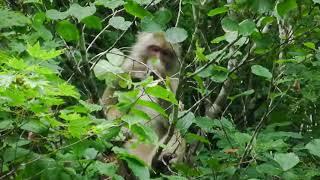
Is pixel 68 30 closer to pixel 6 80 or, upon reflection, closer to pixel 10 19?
pixel 10 19

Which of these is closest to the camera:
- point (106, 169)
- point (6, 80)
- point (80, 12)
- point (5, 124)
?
point (6, 80)

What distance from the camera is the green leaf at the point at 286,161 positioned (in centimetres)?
270

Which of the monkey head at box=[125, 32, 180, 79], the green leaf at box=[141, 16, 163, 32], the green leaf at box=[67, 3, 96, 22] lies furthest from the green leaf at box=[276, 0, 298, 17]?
the monkey head at box=[125, 32, 180, 79]

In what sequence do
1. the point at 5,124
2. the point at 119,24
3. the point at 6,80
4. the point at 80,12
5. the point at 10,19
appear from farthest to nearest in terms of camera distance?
the point at 119,24, the point at 10,19, the point at 80,12, the point at 5,124, the point at 6,80

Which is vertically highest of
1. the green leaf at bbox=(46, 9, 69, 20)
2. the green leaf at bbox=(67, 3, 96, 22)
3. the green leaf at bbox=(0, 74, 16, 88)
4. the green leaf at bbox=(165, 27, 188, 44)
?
the green leaf at bbox=(0, 74, 16, 88)

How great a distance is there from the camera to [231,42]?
3.00 meters

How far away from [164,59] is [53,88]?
337cm

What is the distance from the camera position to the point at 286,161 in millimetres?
2732

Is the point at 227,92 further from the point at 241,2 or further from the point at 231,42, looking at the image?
the point at 241,2

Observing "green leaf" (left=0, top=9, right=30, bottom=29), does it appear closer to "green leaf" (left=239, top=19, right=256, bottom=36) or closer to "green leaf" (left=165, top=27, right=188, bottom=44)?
"green leaf" (left=165, top=27, right=188, bottom=44)

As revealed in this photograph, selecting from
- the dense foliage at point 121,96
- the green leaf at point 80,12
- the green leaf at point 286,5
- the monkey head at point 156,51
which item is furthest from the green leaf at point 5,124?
the monkey head at point 156,51

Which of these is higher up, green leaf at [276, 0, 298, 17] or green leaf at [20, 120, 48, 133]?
green leaf at [276, 0, 298, 17]

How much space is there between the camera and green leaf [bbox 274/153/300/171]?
2701mm

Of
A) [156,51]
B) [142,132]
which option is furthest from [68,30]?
[156,51]
